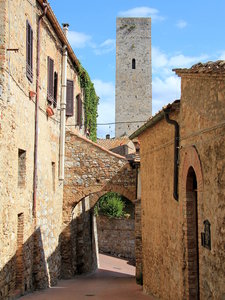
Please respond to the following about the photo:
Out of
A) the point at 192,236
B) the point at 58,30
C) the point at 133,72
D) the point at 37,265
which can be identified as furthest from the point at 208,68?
the point at 133,72

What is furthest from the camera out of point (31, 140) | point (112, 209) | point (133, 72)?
point (133, 72)

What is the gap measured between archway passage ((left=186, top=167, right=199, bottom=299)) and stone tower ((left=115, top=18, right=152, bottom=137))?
120ft

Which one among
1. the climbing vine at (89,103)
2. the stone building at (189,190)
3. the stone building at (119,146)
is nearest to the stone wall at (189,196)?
the stone building at (189,190)

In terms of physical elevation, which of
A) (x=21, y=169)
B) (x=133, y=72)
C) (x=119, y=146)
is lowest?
(x=21, y=169)

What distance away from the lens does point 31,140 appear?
11.6 m

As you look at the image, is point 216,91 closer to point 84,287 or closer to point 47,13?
point 47,13

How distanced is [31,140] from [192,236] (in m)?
5.51

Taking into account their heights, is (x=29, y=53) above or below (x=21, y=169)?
above

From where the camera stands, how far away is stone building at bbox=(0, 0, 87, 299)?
9133 millimetres

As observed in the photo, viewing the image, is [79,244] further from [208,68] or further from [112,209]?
[208,68]

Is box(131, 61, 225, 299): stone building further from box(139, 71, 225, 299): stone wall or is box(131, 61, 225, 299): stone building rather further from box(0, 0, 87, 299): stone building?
box(0, 0, 87, 299): stone building

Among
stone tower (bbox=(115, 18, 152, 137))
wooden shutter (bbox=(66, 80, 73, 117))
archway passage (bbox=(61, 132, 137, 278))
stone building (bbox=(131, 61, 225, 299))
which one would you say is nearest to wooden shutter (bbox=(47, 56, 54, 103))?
wooden shutter (bbox=(66, 80, 73, 117))

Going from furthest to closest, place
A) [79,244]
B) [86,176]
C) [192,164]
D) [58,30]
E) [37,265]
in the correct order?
[79,244]
[86,176]
[58,30]
[37,265]
[192,164]

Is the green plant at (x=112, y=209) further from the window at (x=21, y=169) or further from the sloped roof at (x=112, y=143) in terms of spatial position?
the window at (x=21, y=169)
